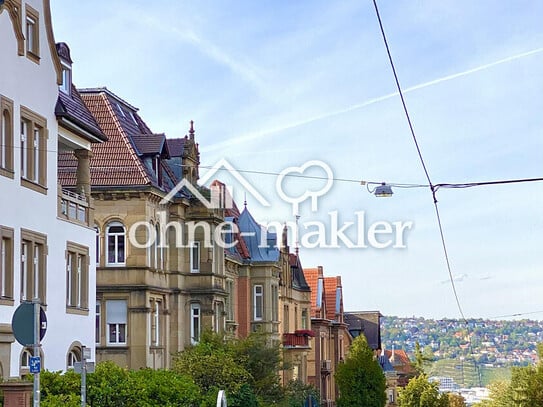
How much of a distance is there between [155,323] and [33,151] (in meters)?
15.8

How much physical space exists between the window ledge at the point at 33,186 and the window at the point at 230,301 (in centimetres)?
2501

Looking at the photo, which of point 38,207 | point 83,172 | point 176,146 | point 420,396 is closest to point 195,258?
point 176,146

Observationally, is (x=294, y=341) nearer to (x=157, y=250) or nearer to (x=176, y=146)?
(x=176, y=146)

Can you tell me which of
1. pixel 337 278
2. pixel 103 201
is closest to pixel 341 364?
pixel 337 278

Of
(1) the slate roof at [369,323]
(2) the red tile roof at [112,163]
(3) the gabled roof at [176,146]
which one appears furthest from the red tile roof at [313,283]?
(2) the red tile roof at [112,163]

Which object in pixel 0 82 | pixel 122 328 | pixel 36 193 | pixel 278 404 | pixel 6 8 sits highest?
pixel 6 8

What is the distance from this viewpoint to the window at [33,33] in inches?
1160

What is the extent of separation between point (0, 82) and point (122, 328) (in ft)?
57.1

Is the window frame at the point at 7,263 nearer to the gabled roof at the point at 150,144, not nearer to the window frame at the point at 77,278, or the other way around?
the window frame at the point at 77,278

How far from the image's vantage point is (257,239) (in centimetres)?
6169

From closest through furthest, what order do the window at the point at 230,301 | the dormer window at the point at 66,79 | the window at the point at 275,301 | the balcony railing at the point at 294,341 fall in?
1. the dormer window at the point at 66,79
2. the window at the point at 230,301
3. the window at the point at 275,301
4. the balcony railing at the point at 294,341

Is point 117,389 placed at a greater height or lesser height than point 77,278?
lesser

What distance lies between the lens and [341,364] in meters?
70.8

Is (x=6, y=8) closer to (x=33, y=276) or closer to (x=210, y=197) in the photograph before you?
(x=33, y=276)
